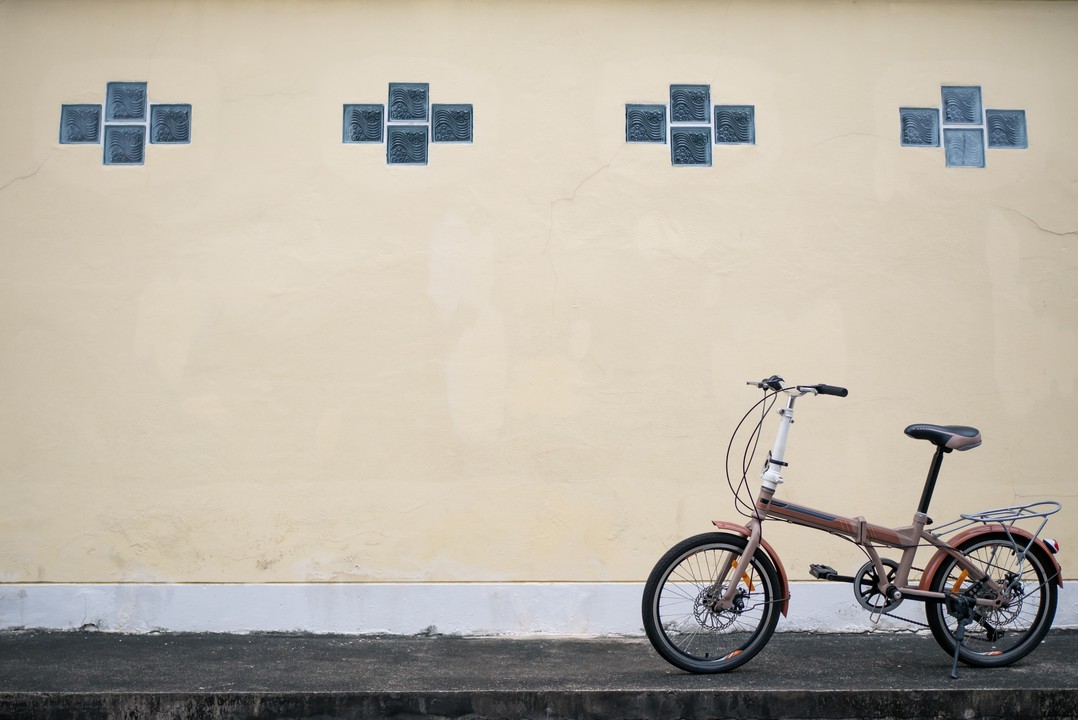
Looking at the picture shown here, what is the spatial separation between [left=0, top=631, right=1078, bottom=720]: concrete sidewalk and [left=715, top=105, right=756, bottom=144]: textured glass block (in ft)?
9.52

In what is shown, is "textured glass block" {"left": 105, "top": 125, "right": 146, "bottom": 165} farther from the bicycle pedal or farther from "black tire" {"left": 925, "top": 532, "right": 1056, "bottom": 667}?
"black tire" {"left": 925, "top": 532, "right": 1056, "bottom": 667}

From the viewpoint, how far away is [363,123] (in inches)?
231

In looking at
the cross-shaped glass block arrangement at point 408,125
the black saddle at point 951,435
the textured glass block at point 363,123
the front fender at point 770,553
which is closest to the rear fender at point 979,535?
the black saddle at point 951,435

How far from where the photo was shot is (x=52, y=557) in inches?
223

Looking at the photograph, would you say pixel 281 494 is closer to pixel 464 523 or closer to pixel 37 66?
pixel 464 523

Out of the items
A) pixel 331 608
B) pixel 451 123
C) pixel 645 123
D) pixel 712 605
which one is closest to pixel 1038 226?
pixel 645 123

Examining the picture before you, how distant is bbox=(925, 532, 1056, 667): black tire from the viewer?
4910mm

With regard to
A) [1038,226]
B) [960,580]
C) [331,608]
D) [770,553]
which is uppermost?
[1038,226]

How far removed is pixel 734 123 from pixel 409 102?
6.27 ft

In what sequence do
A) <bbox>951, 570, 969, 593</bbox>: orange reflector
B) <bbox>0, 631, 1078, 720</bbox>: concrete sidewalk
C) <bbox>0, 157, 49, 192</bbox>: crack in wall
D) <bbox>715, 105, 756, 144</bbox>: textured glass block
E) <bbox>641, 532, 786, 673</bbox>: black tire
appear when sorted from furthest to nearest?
<bbox>715, 105, 756, 144</bbox>: textured glass block
<bbox>0, 157, 49, 192</bbox>: crack in wall
<bbox>951, 570, 969, 593</bbox>: orange reflector
<bbox>641, 532, 786, 673</bbox>: black tire
<bbox>0, 631, 1078, 720</bbox>: concrete sidewalk

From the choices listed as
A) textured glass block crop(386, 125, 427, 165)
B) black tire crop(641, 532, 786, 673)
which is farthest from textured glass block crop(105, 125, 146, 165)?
black tire crop(641, 532, 786, 673)

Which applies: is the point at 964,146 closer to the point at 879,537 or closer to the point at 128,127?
the point at 879,537

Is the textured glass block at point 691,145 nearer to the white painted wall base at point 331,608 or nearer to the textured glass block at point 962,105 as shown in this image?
the textured glass block at point 962,105

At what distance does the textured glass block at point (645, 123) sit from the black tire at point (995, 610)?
280 centimetres
